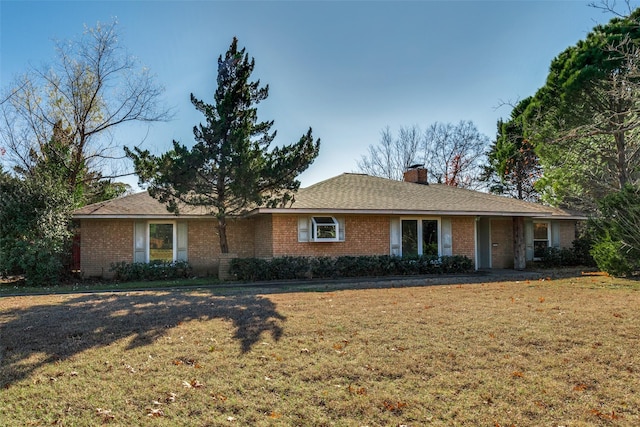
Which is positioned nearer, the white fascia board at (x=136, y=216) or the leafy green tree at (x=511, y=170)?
the white fascia board at (x=136, y=216)

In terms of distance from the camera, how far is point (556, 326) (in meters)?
6.81

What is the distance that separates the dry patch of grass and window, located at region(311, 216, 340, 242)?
263 inches

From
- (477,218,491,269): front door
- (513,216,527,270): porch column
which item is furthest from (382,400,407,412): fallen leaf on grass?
(477,218,491,269): front door

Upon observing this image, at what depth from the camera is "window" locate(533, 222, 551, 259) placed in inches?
782

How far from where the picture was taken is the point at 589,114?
54.2ft

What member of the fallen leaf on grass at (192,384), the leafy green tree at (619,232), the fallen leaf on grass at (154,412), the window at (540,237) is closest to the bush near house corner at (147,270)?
the fallen leaf on grass at (192,384)

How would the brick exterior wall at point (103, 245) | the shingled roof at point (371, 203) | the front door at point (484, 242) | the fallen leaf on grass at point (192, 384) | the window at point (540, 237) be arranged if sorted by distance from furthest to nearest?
1. the window at point (540, 237)
2. the front door at point (484, 242)
3. the brick exterior wall at point (103, 245)
4. the shingled roof at point (371, 203)
5. the fallen leaf on grass at point (192, 384)

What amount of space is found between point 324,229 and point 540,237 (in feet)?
36.5

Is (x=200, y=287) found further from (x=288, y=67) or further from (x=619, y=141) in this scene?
(x=619, y=141)

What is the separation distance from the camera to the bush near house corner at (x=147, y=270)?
15211 mm

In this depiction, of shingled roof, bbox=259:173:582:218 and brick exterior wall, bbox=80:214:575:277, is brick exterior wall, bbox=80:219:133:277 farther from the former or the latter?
shingled roof, bbox=259:173:582:218

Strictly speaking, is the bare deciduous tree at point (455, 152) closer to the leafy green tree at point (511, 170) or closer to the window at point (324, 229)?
the leafy green tree at point (511, 170)

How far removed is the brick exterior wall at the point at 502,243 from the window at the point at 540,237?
1.25 meters

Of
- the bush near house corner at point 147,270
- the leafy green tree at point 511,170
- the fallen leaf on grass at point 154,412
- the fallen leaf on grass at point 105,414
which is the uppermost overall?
the leafy green tree at point 511,170
